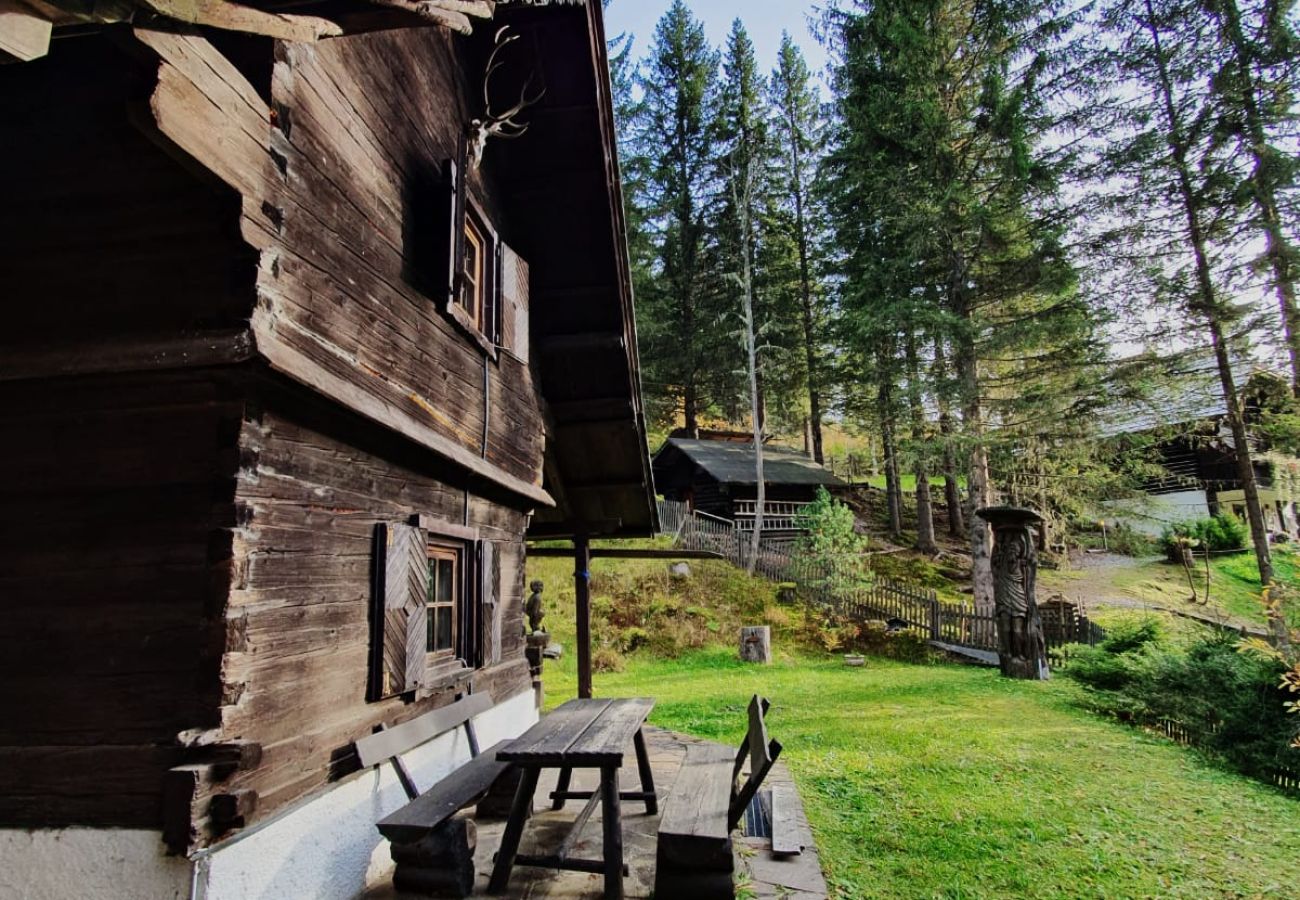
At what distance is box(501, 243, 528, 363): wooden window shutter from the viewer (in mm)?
6195

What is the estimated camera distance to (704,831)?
136 inches

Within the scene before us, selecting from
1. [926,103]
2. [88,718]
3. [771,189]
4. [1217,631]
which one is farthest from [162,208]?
[771,189]

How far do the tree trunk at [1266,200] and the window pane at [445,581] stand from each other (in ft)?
58.9

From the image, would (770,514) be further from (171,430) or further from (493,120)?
(171,430)

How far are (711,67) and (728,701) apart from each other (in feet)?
104

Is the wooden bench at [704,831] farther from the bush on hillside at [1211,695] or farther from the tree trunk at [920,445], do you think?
the tree trunk at [920,445]

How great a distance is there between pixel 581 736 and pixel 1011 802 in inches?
160

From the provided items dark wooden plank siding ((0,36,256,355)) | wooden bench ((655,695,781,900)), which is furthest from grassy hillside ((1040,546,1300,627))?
dark wooden plank siding ((0,36,256,355))

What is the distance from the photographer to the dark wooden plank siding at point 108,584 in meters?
2.70

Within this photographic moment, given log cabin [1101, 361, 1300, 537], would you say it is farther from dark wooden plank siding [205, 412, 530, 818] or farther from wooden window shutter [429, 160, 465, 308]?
dark wooden plank siding [205, 412, 530, 818]

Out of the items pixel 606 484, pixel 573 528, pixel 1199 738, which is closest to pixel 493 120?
pixel 606 484

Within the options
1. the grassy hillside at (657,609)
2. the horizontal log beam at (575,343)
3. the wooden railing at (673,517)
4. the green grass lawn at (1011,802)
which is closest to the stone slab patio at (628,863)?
the green grass lawn at (1011,802)

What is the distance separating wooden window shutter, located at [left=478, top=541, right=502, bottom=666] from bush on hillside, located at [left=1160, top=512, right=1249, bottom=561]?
1024 inches

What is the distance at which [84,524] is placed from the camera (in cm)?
291
